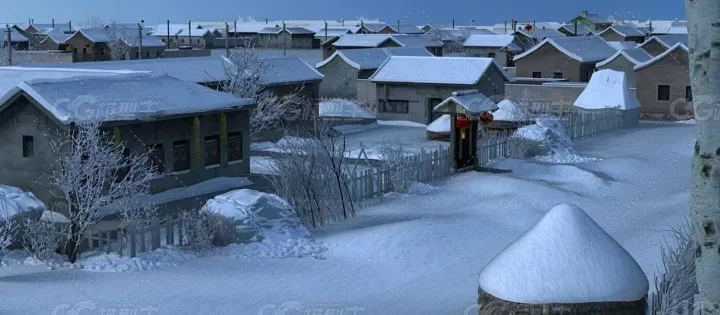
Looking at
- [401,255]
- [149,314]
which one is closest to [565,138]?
[401,255]

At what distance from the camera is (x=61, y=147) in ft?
76.3

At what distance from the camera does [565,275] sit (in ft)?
35.3

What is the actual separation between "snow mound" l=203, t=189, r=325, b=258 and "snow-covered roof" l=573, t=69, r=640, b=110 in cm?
2767

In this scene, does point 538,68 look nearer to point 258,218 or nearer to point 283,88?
point 283,88

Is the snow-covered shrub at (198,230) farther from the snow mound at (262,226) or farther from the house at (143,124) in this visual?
the house at (143,124)

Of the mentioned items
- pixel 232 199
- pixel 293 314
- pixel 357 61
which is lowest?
pixel 293 314

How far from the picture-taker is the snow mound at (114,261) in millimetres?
16723

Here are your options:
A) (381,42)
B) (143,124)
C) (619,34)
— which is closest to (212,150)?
(143,124)

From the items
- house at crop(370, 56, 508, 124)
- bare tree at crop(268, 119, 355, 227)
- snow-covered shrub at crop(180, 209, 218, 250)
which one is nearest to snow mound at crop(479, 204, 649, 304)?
snow-covered shrub at crop(180, 209, 218, 250)

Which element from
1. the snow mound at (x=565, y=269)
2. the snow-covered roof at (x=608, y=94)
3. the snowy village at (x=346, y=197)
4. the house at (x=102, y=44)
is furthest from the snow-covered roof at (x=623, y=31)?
the snow mound at (x=565, y=269)

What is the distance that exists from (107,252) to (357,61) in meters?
35.9

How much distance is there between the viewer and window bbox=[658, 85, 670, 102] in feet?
153

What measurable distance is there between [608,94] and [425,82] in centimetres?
835

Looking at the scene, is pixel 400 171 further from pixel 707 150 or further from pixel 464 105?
pixel 707 150
